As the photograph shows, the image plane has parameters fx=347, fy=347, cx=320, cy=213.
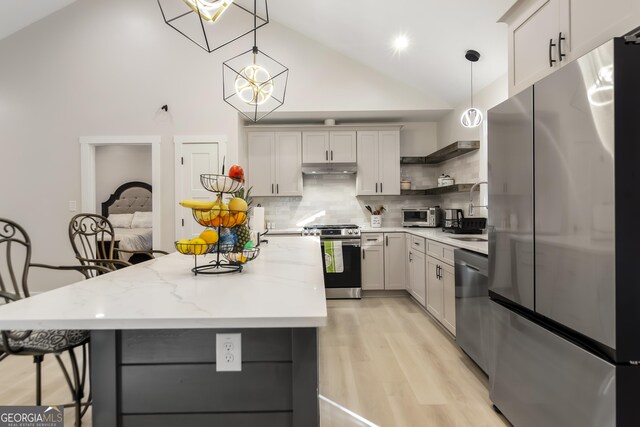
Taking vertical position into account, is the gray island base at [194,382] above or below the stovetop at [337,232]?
below

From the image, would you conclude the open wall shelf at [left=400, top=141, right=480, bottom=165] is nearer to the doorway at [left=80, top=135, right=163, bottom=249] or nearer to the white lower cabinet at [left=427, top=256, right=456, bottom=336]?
the white lower cabinet at [left=427, top=256, right=456, bottom=336]

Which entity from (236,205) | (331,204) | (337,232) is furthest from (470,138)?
(236,205)

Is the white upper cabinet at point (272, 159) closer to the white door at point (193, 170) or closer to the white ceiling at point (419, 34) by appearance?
the white door at point (193, 170)

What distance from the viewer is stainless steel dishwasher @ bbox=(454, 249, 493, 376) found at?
223 centimetres

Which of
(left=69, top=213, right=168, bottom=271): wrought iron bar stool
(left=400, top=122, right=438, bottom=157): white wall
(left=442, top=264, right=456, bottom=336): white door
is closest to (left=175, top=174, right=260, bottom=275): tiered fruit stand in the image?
(left=69, top=213, right=168, bottom=271): wrought iron bar stool

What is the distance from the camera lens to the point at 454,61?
141 inches

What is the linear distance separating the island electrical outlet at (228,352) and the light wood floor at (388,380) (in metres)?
1.20

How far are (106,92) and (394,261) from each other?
4.42 m

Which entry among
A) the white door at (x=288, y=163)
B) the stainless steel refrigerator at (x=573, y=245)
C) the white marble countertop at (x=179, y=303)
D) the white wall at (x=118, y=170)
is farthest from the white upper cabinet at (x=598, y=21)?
the white wall at (x=118, y=170)

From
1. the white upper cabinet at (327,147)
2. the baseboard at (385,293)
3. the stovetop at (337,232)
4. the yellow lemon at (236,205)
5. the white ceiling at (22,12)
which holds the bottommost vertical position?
the baseboard at (385,293)

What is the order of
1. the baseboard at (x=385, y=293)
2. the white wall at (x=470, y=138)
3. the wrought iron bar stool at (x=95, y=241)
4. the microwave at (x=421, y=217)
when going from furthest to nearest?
1. the microwave at (x=421, y=217)
2. the baseboard at (x=385, y=293)
3. the white wall at (x=470, y=138)
4. the wrought iron bar stool at (x=95, y=241)

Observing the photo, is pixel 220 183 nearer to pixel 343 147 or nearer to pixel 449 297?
pixel 449 297

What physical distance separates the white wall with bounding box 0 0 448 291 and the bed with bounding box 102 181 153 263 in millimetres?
1761

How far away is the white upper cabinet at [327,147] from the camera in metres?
4.90
